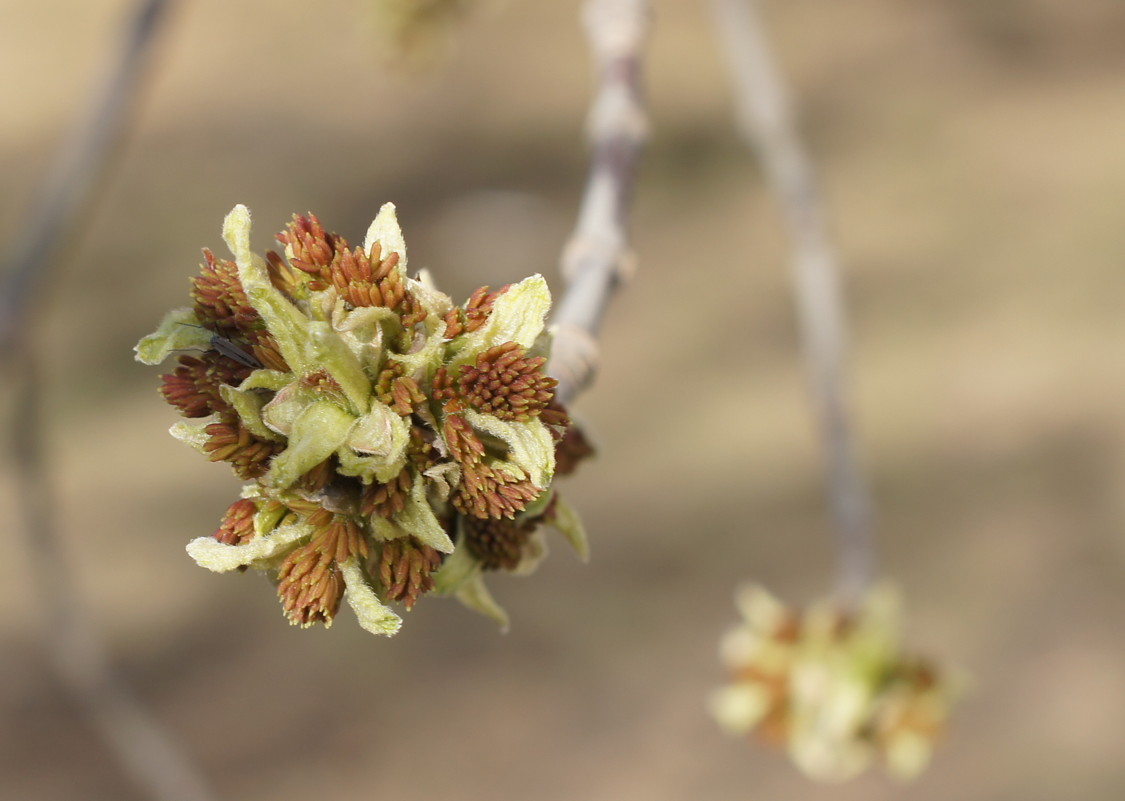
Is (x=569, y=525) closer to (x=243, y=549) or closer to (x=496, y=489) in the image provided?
(x=496, y=489)

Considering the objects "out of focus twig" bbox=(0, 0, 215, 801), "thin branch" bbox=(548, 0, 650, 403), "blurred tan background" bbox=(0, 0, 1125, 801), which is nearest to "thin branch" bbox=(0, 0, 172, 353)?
"out of focus twig" bbox=(0, 0, 215, 801)

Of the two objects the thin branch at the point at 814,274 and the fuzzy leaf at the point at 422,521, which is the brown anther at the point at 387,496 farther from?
the thin branch at the point at 814,274

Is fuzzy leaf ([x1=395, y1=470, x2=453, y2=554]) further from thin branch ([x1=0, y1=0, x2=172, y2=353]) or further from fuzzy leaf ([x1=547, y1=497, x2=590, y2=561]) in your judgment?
thin branch ([x1=0, y1=0, x2=172, y2=353])

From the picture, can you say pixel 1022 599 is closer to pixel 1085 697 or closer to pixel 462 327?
pixel 1085 697

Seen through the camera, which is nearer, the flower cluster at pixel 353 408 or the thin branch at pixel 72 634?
the flower cluster at pixel 353 408

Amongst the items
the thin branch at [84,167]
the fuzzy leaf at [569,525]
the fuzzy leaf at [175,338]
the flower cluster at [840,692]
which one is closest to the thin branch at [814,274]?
the flower cluster at [840,692]

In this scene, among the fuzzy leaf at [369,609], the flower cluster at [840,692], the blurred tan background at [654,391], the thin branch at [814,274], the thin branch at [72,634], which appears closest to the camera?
the fuzzy leaf at [369,609]
